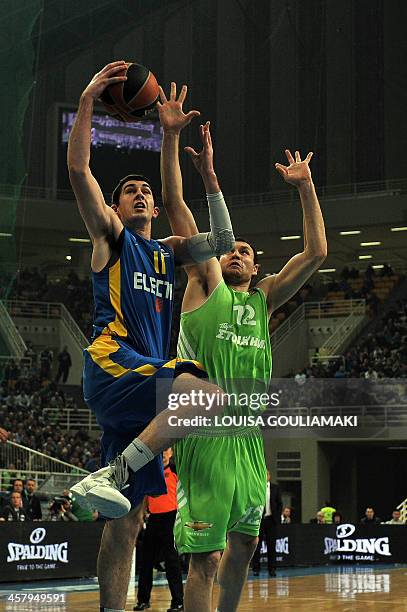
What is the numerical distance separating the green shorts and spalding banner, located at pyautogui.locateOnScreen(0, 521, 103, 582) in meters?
9.36

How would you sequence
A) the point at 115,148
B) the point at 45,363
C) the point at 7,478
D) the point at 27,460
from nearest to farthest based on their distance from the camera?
the point at 7,478
the point at 27,460
the point at 45,363
the point at 115,148

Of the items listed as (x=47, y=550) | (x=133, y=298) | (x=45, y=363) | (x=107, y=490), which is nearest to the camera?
(x=107, y=490)

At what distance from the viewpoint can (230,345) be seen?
598 centimetres

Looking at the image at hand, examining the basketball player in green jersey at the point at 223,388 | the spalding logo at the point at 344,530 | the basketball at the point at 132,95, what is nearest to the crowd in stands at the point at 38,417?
the spalding logo at the point at 344,530

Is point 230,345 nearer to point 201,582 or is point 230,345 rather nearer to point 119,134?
point 201,582

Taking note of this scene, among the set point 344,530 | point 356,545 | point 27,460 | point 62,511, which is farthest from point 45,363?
point 356,545

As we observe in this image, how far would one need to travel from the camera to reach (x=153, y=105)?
236 inches

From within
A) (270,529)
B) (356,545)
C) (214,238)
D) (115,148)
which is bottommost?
(356,545)

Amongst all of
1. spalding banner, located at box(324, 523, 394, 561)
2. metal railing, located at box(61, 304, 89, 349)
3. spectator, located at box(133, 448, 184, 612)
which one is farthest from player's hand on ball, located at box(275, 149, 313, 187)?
metal railing, located at box(61, 304, 89, 349)

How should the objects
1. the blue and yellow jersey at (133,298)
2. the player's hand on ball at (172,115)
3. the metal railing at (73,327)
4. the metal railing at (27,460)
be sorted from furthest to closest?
the metal railing at (73,327) → the metal railing at (27,460) → the player's hand on ball at (172,115) → the blue and yellow jersey at (133,298)

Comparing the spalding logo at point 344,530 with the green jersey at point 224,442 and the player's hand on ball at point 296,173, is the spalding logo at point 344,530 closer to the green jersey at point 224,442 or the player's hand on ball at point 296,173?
the player's hand on ball at point 296,173

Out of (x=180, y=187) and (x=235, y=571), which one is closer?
(x=235, y=571)

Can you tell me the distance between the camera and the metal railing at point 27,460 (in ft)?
73.5

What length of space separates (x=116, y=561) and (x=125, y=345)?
1156 millimetres
